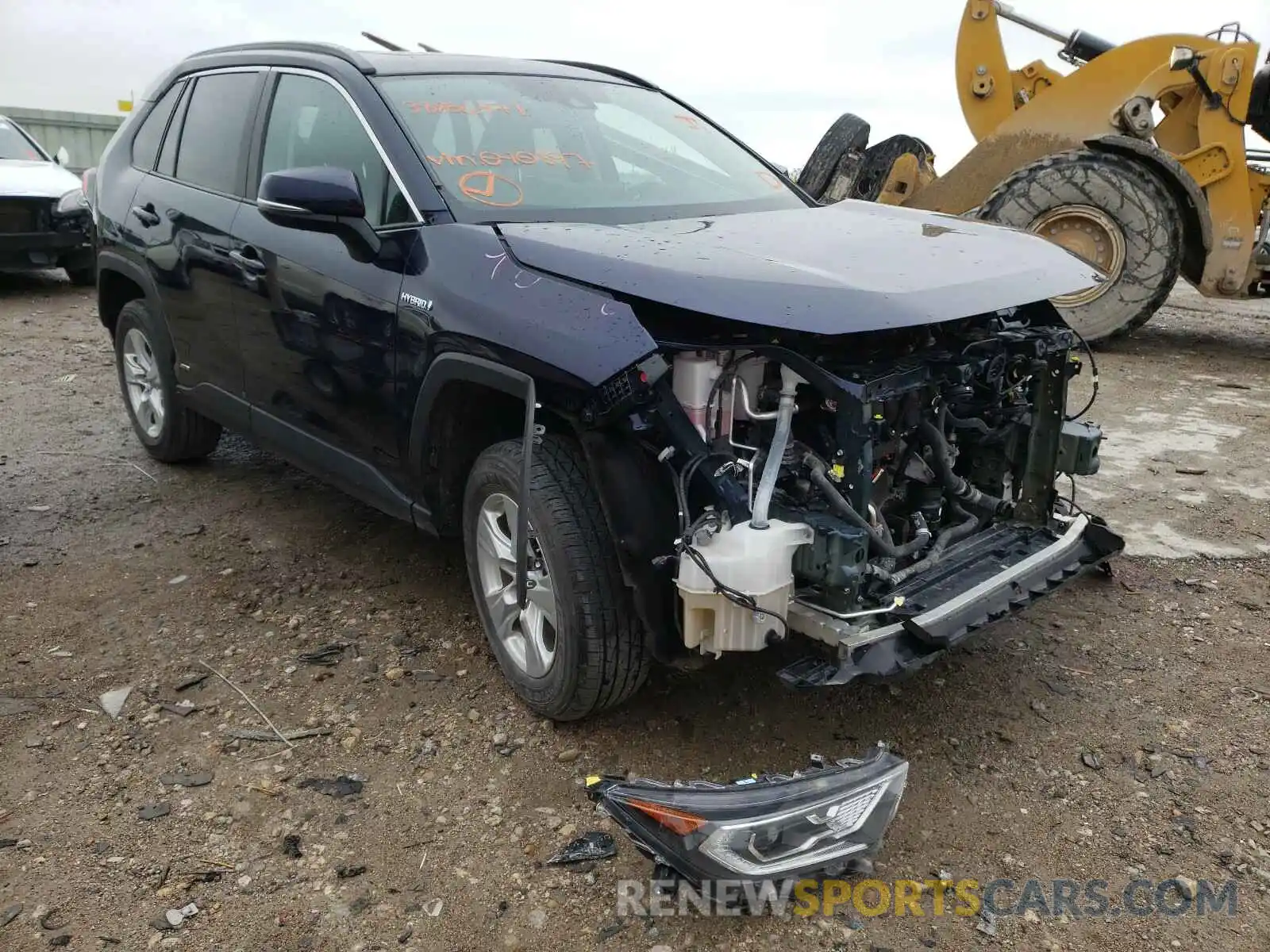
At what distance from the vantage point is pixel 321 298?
134 inches

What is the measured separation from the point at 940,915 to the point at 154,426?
14.6ft

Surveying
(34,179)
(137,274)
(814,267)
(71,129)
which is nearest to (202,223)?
(137,274)

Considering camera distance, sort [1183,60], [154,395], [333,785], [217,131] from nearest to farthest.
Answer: [333,785]
[217,131]
[154,395]
[1183,60]

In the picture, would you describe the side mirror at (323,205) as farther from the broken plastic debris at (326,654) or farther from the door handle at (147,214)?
the door handle at (147,214)

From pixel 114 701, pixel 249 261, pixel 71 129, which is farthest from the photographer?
pixel 71 129

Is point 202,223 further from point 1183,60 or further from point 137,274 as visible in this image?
point 1183,60

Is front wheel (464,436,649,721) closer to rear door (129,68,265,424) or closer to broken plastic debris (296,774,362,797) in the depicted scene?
broken plastic debris (296,774,362,797)

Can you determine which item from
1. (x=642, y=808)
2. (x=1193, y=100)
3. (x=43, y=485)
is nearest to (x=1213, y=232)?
(x=1193, y=100)

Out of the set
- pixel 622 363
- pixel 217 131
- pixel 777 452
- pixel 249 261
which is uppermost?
pixel 217 131

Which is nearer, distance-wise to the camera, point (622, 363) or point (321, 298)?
point (622, 363)

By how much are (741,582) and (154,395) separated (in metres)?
3.82

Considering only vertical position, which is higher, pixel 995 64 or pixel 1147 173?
pixel 995 64

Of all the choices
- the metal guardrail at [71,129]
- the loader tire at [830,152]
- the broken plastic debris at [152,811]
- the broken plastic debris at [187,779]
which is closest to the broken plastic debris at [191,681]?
the broken plastic debris at [187,779]

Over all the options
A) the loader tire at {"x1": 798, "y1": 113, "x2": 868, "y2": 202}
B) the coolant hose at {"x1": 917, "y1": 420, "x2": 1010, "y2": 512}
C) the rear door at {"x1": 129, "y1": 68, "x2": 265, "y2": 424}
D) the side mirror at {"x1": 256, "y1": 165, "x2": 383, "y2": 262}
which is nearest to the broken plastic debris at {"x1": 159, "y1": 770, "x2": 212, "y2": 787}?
the side mirror at {"x1": 256, "y1": 165, "x2": 383, "y2": 262}
